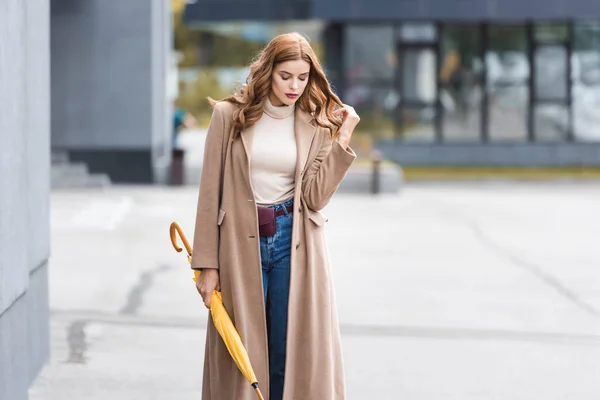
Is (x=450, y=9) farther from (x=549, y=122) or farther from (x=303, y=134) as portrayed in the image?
(x=303, y=134)

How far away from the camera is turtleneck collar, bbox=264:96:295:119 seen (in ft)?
15.0

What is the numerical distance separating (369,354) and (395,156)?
772 inches

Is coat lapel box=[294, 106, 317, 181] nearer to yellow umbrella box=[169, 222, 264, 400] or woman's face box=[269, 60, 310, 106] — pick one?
woman's face box=[269, 60, 310, 106]

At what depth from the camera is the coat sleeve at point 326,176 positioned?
4.55m

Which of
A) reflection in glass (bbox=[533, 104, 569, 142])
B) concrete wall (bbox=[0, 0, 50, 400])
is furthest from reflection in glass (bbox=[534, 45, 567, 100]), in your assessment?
concrete wall (bbox=[0, 0, 50, 400])

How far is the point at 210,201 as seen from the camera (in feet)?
14.8

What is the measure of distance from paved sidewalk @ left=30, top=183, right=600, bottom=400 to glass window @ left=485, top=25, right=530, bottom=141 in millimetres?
10271

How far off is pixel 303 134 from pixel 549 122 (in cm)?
2335

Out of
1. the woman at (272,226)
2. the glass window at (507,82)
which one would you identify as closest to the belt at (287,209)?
the woman at (272,226)

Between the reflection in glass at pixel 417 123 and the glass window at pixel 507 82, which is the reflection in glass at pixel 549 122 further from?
the reflection in glass at pixel 417 123

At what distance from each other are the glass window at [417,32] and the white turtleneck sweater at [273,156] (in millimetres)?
22678

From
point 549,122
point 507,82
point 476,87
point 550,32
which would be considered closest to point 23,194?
point 476,87

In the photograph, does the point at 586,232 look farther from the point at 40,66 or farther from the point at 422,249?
the point at 40,66

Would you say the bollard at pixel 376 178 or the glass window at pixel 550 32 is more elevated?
the glass window at pixel 550 32
